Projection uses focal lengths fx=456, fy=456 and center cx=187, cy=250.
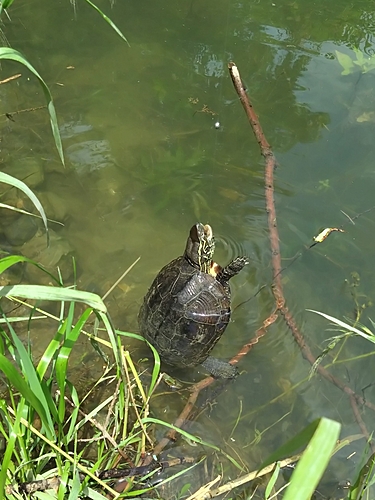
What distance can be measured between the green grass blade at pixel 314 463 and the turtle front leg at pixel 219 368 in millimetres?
1903

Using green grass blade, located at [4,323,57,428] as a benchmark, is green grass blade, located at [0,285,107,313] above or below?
above

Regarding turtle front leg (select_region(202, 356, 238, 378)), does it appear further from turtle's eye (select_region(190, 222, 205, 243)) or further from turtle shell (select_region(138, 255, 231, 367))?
turtle's eye (select_region(190, 222, 205, 243))

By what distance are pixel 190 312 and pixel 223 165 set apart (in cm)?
152

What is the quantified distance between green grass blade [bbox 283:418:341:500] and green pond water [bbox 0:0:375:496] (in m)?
1.71

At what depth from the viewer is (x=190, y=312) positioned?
2.45 meters

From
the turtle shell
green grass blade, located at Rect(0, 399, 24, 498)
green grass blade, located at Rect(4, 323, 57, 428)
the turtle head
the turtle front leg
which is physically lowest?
the turtle front leg

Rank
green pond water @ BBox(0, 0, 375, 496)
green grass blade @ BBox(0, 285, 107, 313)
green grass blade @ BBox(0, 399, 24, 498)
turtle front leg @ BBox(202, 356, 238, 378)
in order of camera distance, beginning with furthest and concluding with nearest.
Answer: green pond water @ BBox(0, 0, 375, 496) → turtle front leg @ BBox(202, 356, 238, 378) → green grass blade @ BBox(0, 399, 24, 498) → green grass blade @ BBox(0, 285, 107, 313)

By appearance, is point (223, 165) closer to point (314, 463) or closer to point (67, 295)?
point (67, 295)

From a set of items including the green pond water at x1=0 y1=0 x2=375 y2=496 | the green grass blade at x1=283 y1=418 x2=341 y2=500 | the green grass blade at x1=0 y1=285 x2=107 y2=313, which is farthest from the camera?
the green pond water at x1=0 y1=0 x2=375 y2=496

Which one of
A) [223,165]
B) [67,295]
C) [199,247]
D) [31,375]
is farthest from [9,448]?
[223,165]

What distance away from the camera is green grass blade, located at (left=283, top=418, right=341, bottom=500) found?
2.22 ft

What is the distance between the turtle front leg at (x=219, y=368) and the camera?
2574 mm

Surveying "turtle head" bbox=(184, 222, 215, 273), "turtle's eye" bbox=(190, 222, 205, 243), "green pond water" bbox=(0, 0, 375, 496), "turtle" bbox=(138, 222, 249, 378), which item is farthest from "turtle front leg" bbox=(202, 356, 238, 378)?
"turtle's eye" bbox=(190, 222, 205, 243)

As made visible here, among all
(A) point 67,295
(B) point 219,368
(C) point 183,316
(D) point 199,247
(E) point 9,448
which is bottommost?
(B) point 219,368
